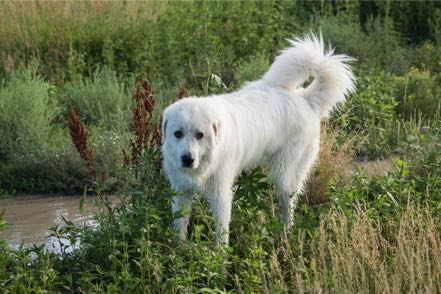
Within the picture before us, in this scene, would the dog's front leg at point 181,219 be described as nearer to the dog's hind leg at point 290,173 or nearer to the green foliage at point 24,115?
the dog's hind leg at point 290,173

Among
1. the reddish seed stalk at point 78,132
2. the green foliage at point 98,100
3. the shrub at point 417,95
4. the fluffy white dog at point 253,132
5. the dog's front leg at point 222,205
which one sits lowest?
the shrub at point 417,95

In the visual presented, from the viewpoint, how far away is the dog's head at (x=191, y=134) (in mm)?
5699

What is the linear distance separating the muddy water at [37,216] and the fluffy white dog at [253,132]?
121 cm

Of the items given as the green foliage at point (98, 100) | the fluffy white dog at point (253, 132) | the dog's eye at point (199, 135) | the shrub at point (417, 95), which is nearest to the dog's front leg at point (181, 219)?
the fluffy white dog at point (253, 132)

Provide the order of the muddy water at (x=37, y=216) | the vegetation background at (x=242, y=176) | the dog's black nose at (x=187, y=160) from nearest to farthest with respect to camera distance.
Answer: the vegetation background at (x=242, y=176)
the dog's black nose at (x=187, y=160)
the muddy water at (x=37, y=216)

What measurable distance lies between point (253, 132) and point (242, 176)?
0.38m

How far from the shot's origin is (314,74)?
6996mm

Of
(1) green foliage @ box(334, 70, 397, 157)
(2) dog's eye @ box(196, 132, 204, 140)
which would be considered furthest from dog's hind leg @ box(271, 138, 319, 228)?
(1) green foliage @ box(334, 70, 397, 157)

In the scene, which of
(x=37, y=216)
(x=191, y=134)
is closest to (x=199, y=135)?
(x=191, y=134)

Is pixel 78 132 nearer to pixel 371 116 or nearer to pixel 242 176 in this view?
pixel 242 176

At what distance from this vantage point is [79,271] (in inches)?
216

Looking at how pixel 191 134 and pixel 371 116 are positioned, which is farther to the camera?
pixel 371 116

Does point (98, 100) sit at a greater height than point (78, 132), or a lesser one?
lesser

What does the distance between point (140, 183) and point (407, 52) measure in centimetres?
782
